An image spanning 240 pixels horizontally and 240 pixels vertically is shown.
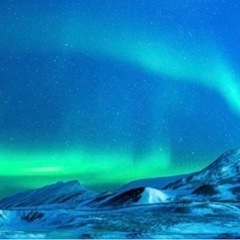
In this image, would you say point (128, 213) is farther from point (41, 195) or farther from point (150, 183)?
point (150, 183)

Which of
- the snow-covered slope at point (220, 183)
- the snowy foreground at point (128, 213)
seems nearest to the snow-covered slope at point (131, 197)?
the snowy foreground at point (128, 213)

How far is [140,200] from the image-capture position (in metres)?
67.6

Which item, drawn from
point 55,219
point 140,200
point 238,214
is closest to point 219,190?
point 140,200

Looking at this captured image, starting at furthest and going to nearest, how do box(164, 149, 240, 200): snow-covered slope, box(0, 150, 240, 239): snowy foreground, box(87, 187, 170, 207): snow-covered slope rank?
1. box(164, 149, 240, 200): snow-covered slope
2. box(87, 187, 170, 207): snow-covered slope
3. box(0, 150, 240, 239): snowy foreground

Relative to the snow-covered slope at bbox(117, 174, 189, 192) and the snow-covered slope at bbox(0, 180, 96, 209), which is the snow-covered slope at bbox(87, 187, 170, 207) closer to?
the snow-covered slope at bbox(117, 174, 189, 192)

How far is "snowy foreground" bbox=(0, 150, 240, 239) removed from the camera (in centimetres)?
2544

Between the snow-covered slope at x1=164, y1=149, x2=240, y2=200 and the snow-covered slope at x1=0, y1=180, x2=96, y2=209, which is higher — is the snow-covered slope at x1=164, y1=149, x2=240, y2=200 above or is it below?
above

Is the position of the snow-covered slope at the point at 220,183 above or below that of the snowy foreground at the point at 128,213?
above

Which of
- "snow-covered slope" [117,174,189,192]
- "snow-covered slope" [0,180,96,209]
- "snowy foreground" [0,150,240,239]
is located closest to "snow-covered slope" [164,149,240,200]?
"snowy foreground" [0,150,240,239]

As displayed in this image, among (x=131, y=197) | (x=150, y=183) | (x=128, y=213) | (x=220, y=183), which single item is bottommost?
(x=128, y=213)

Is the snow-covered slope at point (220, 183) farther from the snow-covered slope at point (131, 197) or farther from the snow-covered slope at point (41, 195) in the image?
the snow-covered slope at point (41, 195)

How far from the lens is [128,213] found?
49.6m

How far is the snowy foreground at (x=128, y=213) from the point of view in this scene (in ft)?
83.5

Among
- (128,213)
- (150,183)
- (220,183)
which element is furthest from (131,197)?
(220,183)
